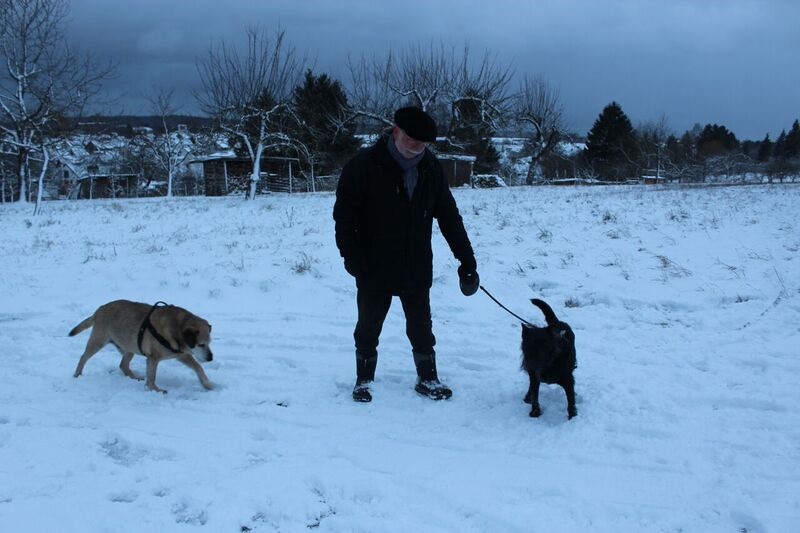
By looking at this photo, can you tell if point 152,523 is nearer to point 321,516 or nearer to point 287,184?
point 321,516

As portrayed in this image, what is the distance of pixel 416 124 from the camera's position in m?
3.63

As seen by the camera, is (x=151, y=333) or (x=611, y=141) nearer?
(x=151, y=333)

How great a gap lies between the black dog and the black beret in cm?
162

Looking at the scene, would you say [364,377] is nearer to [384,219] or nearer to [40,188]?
[384,219]

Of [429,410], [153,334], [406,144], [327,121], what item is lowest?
[429,410]

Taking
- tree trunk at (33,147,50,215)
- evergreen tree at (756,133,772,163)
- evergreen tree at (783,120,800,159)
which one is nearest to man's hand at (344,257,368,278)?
tree trunk at (33,147,50,215)

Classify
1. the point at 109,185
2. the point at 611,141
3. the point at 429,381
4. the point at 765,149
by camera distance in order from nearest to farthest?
the point at 429,381 < the point at 611,141 < the point at 109,185 < the point at 765,149

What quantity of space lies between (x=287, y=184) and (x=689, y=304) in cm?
3855

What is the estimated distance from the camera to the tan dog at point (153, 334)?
427 cm

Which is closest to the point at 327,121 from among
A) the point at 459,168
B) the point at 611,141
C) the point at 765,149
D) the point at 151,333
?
the point at 459,168

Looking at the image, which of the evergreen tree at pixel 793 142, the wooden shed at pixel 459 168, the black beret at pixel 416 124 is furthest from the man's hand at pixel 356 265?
the evergreen tree at pixel 793 142

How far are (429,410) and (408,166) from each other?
1903mm

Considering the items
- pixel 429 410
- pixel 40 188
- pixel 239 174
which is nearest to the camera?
pixel 429 410

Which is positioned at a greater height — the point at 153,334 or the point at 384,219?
the point at 384,219
